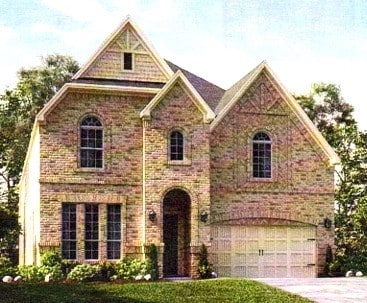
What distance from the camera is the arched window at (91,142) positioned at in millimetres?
25578

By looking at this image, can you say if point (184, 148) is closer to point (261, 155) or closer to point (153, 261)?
point (261, 155)

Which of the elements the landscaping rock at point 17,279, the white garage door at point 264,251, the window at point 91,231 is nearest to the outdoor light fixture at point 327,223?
the white garage door at point 264,251

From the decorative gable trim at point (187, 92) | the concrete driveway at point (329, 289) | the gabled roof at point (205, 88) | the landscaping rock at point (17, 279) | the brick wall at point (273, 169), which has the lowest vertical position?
the landscaping rock at point (17, 279)

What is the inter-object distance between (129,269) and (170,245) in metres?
2.84

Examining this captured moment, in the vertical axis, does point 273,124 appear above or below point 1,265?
above

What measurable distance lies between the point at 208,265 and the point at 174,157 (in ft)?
12.7

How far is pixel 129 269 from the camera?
24.5m

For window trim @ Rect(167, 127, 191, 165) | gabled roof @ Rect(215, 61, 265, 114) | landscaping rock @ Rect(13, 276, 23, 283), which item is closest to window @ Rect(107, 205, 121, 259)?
window trim @ Rect(167, 127, 191, 165)

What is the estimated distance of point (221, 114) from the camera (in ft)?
88.4

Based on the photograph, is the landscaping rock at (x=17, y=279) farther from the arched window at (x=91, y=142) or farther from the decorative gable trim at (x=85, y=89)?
the decorative gable trim at (x=85, y=89)

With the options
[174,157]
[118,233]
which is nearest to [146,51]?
[174,157]

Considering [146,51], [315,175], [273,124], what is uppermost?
[146,51]

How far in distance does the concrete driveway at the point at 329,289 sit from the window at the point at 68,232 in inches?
272

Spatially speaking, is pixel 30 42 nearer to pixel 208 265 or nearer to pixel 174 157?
pixel 174 157
